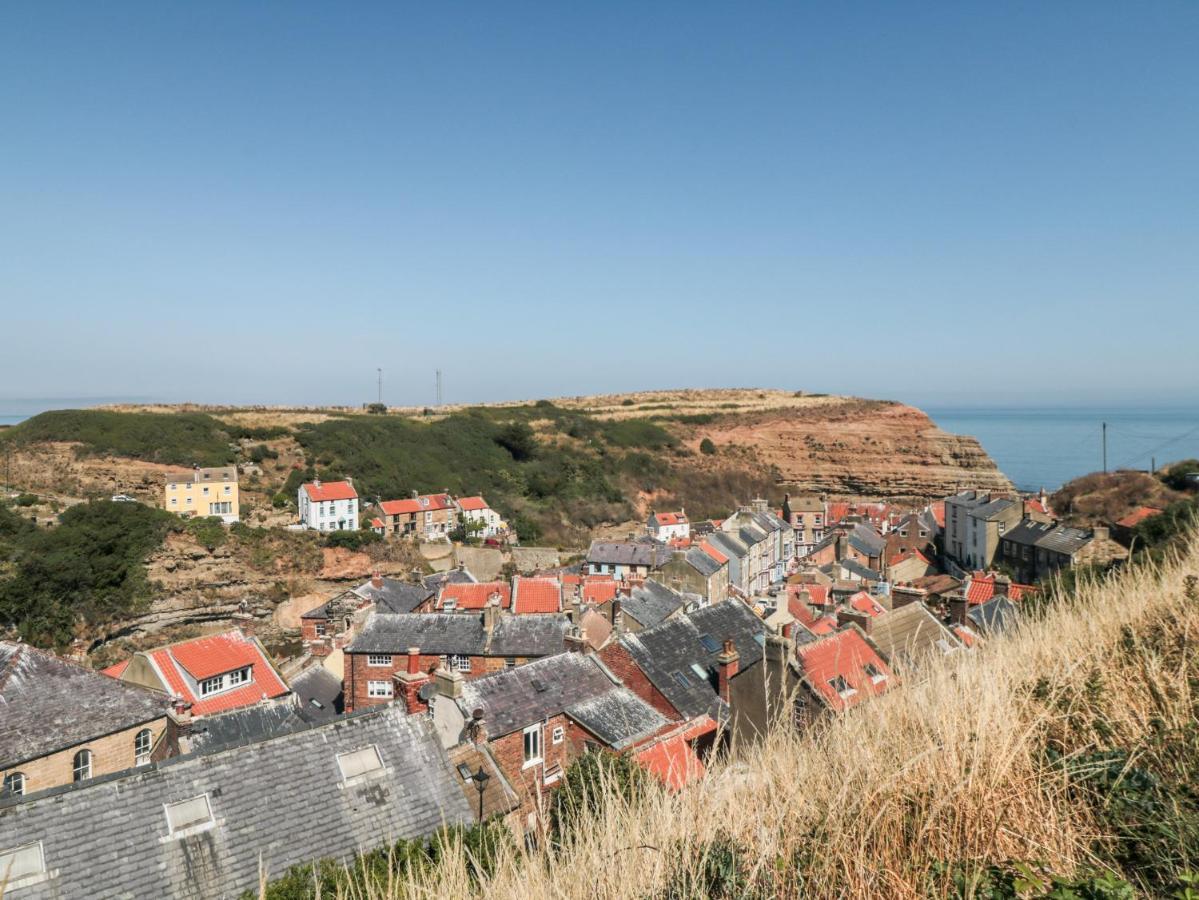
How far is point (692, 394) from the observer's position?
123 m

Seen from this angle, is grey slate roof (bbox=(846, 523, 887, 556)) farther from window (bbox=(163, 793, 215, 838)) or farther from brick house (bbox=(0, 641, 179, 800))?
window (bbox=(163, 793, 215, 838))

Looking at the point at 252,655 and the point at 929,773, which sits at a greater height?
the point at 929,773

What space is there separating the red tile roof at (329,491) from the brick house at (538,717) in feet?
113

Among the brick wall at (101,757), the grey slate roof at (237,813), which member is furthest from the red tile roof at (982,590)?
the brick wall at (101,757)

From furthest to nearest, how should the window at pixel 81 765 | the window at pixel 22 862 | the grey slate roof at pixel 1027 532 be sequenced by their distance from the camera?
1. the grey slate roof at pixel 1027 532
2. the window at pixel 81 765
3. the window at pixel 22 862

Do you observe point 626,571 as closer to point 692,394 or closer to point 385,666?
point 385,666

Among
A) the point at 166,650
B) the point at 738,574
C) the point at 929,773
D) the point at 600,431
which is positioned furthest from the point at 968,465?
the point at 929,773

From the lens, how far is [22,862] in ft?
27.9

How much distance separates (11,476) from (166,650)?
35875 millimetres

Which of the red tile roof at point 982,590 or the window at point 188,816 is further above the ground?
the window at point 188,816

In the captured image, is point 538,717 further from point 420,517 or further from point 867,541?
point 420,517

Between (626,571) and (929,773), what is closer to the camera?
(929,773)

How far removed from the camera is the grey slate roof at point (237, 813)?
8.77 meters

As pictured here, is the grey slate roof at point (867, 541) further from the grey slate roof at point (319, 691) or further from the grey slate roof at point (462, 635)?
the grey slate roof at point (319, 691)
